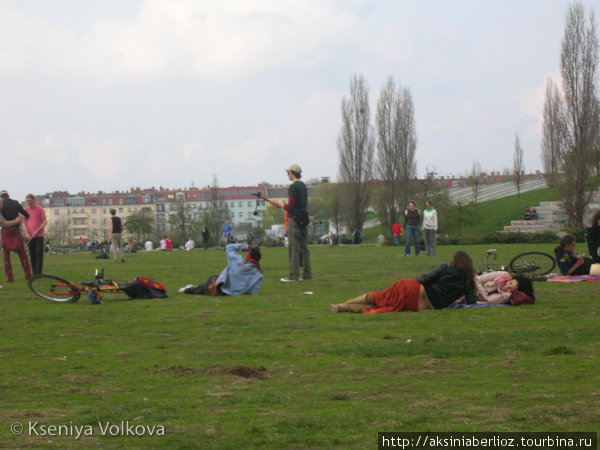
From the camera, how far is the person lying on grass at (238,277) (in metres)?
12.5

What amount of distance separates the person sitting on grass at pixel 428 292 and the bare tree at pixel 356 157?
5878 cm

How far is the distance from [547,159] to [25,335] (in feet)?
235

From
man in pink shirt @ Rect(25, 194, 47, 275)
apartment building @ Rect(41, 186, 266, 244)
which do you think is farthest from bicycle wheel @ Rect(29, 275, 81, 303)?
→ apartment building @ Rect(41, 186, 266, 244)

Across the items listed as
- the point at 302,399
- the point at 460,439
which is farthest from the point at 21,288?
the point at 460,439

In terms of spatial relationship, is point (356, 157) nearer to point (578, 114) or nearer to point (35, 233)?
point (578, 114)

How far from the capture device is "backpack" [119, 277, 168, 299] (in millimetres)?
12234

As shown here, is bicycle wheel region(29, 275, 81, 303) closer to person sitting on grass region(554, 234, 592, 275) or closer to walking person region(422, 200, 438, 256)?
person sitting on grass region(554, 234, 592, 275)

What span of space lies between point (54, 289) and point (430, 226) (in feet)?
56.5

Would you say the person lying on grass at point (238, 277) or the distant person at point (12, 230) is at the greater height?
the distant person at point (12, 230)

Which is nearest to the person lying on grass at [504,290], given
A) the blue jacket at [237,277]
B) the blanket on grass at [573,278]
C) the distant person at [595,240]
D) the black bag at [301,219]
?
the blanket on grass at [573,278]

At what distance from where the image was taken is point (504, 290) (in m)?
10.3

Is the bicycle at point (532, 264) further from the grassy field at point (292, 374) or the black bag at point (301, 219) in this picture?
the grassy field at point (292, 374)

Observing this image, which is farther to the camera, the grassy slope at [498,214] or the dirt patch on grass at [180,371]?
the grassy slope at [498,214]

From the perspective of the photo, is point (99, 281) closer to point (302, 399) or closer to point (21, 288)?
point (21, 288)
